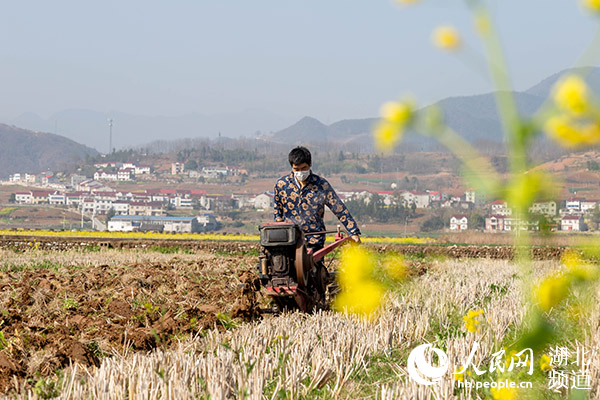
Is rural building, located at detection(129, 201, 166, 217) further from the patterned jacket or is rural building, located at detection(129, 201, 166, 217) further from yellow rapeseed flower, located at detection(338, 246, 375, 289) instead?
yellow rapeseed flower, located at detection(338, 246, 375, 289)

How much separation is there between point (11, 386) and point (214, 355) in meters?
1.14

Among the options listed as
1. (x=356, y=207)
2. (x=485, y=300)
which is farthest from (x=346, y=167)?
(x=485, y=300)

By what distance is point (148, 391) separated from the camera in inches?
135

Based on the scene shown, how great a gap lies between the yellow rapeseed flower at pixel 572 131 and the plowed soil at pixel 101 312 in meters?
3.77

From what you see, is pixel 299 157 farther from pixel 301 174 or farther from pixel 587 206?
pixel 587 206

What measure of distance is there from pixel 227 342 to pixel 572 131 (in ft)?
13.9

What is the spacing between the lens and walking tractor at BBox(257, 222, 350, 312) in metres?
6.10

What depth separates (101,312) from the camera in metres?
6.84

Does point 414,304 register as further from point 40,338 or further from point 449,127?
point 449,127

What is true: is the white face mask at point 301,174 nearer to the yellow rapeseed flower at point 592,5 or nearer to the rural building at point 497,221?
the rural building at point 497,221

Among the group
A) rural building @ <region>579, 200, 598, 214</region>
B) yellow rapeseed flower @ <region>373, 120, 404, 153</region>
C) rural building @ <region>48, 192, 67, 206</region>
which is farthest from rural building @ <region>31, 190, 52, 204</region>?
yellow rapeseed flower @ <region>373, 120, 404, 153</region>

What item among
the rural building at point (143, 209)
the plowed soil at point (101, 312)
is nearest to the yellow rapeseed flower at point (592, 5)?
the plowed soil at point (101, 312)

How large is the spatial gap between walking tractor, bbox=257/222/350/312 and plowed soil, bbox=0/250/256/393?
0.41 metres

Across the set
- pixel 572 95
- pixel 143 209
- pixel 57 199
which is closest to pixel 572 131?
pixel 572 95
